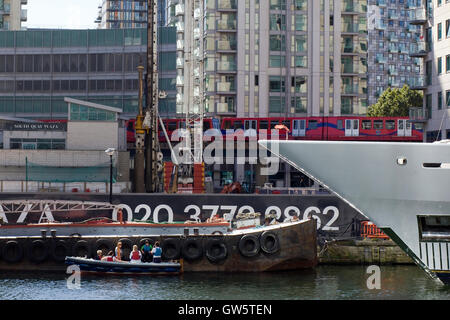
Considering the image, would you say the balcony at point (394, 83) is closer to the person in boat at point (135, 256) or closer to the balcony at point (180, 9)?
the balcony at point (180, 9)

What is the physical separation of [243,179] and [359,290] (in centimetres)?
5294

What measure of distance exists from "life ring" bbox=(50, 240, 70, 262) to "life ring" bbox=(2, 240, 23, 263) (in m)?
1.55

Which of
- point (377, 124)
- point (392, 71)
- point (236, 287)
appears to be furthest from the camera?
point (392, 71)

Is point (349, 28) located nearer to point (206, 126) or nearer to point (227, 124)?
point (227, 124)

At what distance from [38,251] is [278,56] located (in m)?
55.2

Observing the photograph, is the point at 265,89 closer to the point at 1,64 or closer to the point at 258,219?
the point at 1,64

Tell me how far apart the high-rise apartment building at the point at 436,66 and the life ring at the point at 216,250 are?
73.9 feet

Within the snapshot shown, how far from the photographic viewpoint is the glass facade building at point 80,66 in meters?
86.0

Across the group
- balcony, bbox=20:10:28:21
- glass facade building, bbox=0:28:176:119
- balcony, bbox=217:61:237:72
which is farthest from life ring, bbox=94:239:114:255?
balcony, bbox=20:10:28:21

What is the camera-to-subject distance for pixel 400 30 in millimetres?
163375

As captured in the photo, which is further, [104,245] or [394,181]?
[104,245]

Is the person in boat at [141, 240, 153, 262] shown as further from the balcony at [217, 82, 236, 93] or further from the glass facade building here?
the glass facade building

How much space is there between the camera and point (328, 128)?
2800 inches

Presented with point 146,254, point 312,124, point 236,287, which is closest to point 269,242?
point 236,287
